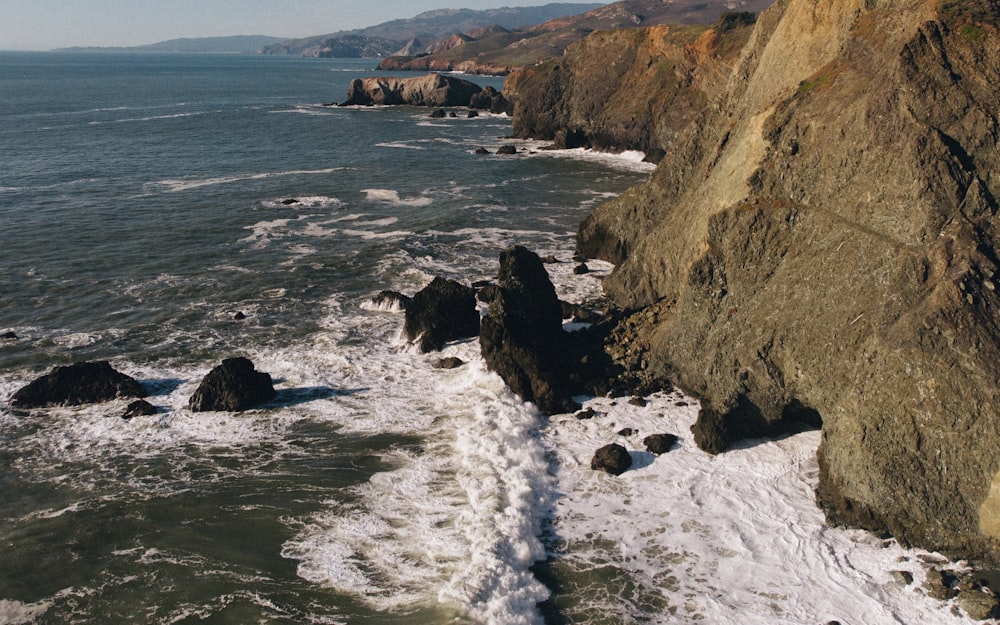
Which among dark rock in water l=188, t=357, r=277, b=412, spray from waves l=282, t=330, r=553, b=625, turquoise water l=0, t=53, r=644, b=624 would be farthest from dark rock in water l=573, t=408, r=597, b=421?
dark rock in water l=188, t=357, r=277, b=412

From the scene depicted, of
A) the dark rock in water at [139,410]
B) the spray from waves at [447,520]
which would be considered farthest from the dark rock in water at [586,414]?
the dark rock in water at [139,410]

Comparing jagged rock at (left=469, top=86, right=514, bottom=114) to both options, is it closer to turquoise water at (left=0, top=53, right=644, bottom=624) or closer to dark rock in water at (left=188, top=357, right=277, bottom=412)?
turquoise water at (left=0, top=53, right=644, bottom=624)

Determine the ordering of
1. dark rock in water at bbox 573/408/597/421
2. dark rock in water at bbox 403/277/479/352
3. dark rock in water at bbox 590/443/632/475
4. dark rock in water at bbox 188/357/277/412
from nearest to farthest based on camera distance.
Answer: dark rock in water at bbox 590/443/632/475
dark rock in water at bbox 573/408/597/421
dark rock in water at bbox 188/357/277/412
dark rock in water at bbox 403/277/479/352

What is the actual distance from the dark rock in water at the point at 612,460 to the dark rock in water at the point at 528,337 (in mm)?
3557

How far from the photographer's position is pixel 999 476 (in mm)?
16406

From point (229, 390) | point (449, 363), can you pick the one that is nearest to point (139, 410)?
point (229, 390)

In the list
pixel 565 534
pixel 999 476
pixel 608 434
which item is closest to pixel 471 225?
pixel 608 434

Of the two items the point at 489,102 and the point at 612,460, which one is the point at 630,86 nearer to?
the point at 489,102

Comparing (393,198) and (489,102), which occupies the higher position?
(489,102)

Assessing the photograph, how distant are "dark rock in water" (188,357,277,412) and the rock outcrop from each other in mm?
122311

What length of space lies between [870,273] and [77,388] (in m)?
27.3

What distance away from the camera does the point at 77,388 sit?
1043 inches

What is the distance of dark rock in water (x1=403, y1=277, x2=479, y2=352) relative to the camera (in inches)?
1215

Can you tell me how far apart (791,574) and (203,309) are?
29097 mm
